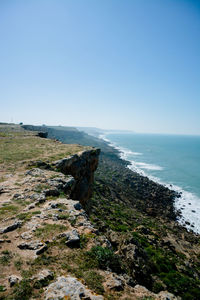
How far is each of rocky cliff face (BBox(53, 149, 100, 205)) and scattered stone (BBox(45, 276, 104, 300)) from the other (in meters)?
14.6

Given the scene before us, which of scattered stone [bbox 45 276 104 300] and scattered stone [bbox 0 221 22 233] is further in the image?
scattered stone [bbox 0 221 22 233]

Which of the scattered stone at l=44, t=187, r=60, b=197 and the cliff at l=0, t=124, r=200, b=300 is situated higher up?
the scattered stone at l=44, t=187, r=60, b=197

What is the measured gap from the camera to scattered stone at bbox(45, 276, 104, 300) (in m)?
5.70

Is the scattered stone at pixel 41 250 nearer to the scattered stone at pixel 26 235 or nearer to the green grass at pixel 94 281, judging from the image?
the scattered stone at pixel 26 235

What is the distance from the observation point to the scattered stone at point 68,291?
5.70 metres

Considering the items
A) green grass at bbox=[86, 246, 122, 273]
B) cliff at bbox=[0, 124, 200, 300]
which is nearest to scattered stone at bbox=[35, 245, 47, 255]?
cliff at bbox=[0, 124, 200, 300]

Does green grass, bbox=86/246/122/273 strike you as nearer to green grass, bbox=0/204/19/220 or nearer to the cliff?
the cliff

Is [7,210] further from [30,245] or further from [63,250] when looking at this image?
[63,250]

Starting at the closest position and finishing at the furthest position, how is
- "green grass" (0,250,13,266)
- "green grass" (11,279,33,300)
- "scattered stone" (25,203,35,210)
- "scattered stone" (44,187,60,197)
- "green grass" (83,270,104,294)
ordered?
"green grass" (11,279,33,300) < "green grass" (83,270,104,294) < "green grass" (0,250,13,266) < "scattered stone" (25,203,35,210) < "scattered stone" (44,187,60,197)

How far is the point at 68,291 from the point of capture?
588 centimetres

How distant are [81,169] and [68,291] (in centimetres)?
1895

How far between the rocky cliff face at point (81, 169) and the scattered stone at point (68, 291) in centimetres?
1458

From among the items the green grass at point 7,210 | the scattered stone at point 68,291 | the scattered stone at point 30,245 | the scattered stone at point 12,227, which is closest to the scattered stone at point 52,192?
the green grass at point 7,210

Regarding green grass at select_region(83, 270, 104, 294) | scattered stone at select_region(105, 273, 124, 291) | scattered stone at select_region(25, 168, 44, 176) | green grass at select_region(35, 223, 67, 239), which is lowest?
scattered stone at select_region(105, 273, 124, 291)
